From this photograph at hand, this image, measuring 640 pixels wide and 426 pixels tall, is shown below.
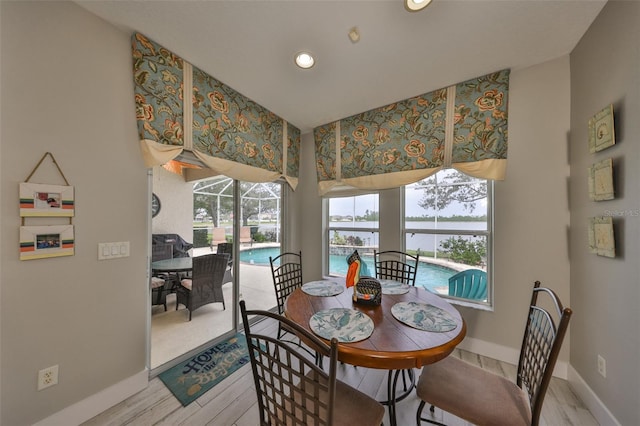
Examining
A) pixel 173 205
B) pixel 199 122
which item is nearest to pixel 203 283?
pixel 173 205

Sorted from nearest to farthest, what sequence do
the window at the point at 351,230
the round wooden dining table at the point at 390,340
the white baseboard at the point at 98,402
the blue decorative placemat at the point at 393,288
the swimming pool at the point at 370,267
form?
the round wooden dining table at the point at 390,340, the white baseboard at the point at 98,402, the blue decorative placemat at the point at 393,288, the swimming pool at the point at 370,267, the window at the point at 351,230

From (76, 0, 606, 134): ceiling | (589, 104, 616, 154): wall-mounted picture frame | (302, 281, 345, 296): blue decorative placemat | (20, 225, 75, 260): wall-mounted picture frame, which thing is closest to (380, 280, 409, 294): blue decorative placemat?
(302, 281, 345, 296): blue decorative placemat

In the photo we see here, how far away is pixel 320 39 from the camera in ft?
5.60

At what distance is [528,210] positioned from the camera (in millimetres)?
2068

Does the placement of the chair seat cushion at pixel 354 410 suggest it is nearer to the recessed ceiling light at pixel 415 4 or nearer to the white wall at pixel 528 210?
the white wall at pixel 528 210

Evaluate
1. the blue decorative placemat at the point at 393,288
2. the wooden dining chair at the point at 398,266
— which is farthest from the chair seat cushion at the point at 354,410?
the wooden dining chair at the point at 398,266

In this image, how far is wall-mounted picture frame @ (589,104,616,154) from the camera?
1431 millimetres

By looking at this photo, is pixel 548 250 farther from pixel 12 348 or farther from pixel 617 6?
pixel 12 348

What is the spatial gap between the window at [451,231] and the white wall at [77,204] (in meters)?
2.82

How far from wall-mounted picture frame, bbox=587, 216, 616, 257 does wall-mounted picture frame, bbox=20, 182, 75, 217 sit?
3.59m

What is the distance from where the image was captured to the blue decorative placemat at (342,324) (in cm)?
118

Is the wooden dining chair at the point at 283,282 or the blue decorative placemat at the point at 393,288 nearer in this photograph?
the blue decorative placemat at the point at 393,288

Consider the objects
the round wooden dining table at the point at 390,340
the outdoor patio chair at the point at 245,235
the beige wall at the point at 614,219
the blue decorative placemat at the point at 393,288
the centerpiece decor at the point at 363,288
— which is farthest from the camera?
the outdoor patio chair at the point at 245,235

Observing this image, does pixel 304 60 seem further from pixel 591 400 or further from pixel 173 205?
pixel 591 400
